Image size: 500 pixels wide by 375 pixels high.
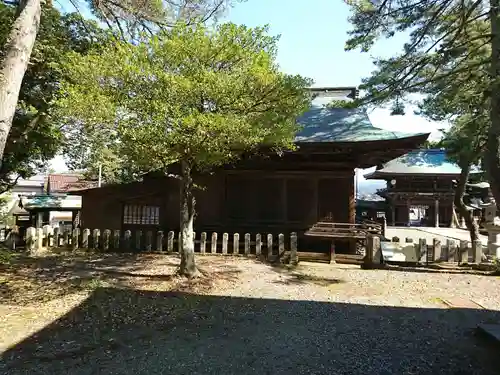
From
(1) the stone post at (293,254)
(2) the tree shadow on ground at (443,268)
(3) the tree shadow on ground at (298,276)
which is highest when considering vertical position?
(1) the stone post at (293,254)

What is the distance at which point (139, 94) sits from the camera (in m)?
6.09

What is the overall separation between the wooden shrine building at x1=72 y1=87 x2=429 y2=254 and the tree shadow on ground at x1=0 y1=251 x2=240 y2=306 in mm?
2288

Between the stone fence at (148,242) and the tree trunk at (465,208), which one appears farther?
the tree trunk at (465,208)

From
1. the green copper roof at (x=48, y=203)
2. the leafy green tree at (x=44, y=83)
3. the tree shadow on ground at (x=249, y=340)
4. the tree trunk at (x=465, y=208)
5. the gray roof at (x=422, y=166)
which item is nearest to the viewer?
the tree shadow on ground at (x=249, y=340)

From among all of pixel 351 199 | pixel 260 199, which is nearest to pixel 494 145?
pixel 351 199

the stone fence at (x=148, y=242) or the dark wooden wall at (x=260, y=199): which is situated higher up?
the dark wooden wall at (x=260, y=199)

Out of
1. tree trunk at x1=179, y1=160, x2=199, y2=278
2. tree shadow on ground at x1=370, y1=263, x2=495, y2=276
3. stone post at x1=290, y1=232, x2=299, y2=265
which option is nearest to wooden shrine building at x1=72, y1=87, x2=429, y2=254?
stone post at x1=290, y1=232, x2=299, y2=265

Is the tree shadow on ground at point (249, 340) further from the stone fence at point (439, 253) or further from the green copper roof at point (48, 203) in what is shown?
the green copper roof at point (48, 203)

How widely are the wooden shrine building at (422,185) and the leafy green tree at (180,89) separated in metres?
24.4

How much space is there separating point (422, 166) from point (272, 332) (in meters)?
28.7

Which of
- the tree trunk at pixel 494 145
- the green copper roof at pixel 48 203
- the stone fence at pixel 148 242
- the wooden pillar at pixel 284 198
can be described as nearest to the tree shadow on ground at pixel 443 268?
the stone fence at pixel 148 242

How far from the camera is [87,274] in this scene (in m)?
7.78

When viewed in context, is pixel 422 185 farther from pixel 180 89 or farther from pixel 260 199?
pixel 180 89

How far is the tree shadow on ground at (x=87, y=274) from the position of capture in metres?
6.61
